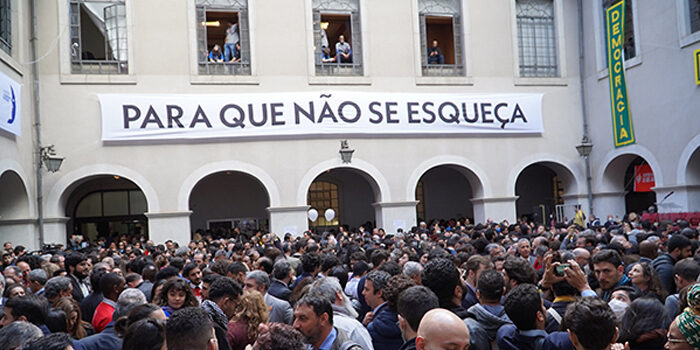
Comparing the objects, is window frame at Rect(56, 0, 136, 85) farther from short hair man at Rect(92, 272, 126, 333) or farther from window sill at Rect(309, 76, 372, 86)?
short hair man at Rect(92, 272, 126, 333)

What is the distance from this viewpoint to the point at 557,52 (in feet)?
71.4

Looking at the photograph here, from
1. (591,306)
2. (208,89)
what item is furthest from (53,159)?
(591,306)

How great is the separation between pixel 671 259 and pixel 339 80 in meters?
14.5

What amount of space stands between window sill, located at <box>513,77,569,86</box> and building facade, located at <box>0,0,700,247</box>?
0.04 metres

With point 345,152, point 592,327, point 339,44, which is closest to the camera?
point 592,327

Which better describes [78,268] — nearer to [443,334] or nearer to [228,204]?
[443,334]

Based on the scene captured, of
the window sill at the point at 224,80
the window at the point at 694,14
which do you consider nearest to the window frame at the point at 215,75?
the window sill at the point at 224,80

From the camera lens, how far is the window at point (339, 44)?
20188mm

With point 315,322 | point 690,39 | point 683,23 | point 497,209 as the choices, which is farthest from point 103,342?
point 683,23

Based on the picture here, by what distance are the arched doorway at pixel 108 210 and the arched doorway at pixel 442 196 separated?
1157cm

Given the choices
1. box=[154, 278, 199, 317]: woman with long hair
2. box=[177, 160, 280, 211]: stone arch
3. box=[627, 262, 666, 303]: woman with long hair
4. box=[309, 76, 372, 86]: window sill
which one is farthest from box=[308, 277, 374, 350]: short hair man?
box=[309, 76, 372, 86]: window sill

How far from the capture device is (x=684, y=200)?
17.7 m

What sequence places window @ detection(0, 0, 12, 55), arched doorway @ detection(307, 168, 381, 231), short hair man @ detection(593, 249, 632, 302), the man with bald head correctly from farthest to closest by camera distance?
arched doorway @ detection(307, 168, 381, 231) < window @ detection(0, 0, 12, 55) < short hair man @ detection(593, 249, 632, 302) < the man with bald head

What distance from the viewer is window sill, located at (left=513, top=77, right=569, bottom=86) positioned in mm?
21297
